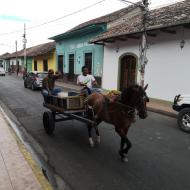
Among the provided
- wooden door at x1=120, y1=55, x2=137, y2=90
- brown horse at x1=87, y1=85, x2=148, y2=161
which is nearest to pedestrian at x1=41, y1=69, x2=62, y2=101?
brown horse at x1=87, y1=85, x2=148, y2=161

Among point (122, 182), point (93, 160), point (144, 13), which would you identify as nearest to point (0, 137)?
point (93, 160)

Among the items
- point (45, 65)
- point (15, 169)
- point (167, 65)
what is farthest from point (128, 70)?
point (45, 65)

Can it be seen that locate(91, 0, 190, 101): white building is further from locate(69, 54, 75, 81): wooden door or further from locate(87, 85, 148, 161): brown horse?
locate(69, 54, 75, 81): wooden door

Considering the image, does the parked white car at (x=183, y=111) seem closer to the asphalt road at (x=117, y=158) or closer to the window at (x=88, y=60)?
the asphalt road at (x=117, y=158)

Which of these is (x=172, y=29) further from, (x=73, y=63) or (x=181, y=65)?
(x=73, y=63)

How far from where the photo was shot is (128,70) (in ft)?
55.4

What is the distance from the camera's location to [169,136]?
24.3 feet

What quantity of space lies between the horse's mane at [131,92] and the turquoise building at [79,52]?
1506 centimetres

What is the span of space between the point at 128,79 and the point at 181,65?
4887mm

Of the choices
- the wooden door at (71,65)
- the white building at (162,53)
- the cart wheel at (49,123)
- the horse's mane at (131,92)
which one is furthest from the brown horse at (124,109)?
the wooden door at (71,65)

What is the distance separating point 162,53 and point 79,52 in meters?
11.6

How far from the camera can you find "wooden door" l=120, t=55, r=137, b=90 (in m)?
16.5

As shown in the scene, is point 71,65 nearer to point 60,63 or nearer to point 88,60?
point 60,63

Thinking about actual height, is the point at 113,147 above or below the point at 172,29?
below
